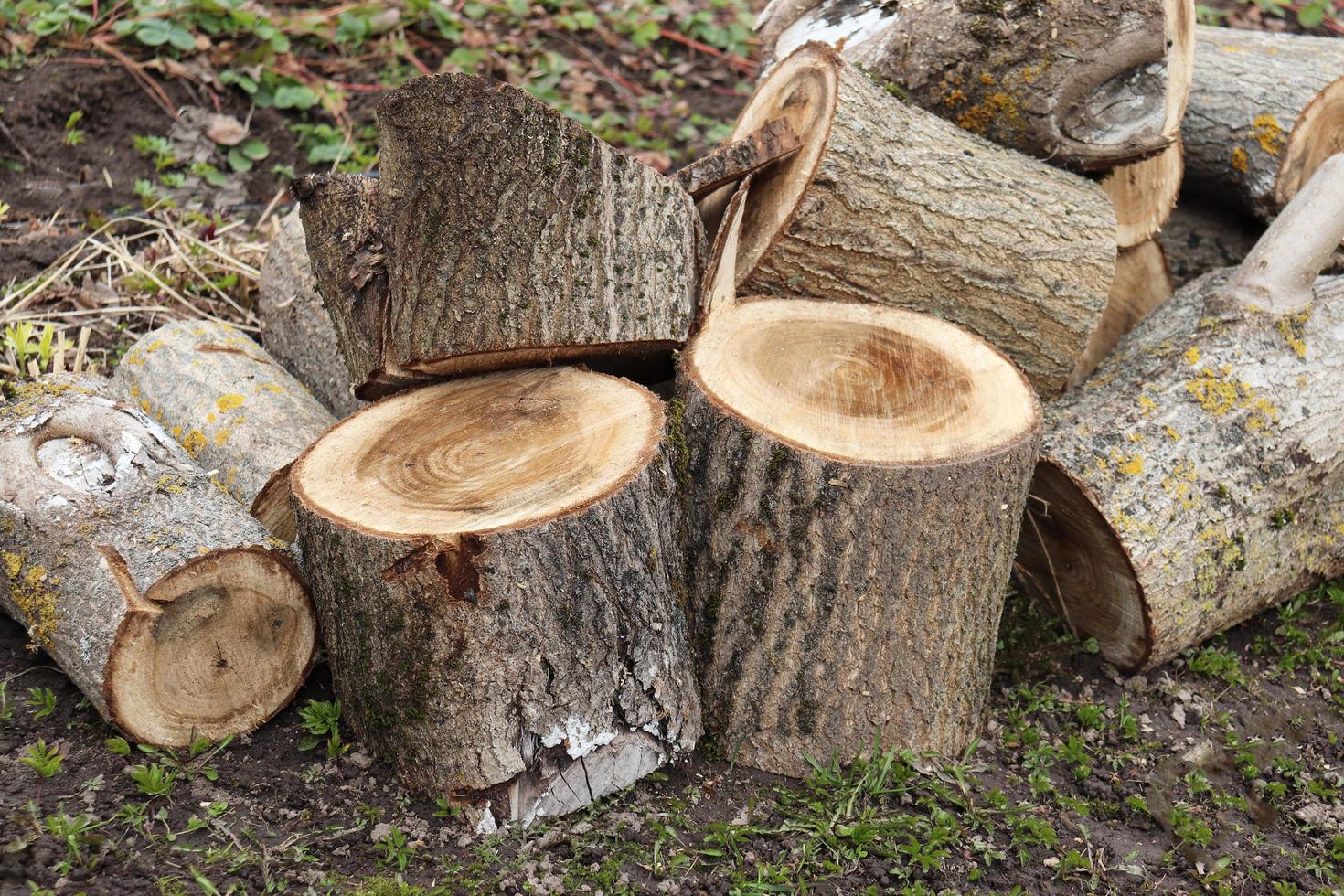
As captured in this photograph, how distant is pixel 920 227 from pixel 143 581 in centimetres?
204

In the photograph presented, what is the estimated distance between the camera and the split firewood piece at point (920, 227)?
114 inches

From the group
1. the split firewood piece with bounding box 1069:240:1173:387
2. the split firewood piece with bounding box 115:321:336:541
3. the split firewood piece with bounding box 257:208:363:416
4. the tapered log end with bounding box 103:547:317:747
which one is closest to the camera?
the tapered log end with bounding box 103:547:317:747

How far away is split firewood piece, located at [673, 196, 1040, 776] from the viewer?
2.34 m

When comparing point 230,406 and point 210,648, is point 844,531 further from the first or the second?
point 230,406

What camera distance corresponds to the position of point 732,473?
7.84 ft

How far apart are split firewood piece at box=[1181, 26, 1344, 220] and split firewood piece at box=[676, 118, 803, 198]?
1.84 m

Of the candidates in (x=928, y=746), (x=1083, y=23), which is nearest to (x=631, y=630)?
(x=928, y=746)

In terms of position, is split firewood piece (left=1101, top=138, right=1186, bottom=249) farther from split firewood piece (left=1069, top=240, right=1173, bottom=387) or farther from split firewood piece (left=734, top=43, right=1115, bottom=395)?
split firewood piece (left=734, top=43, right=1115, bottom=395)

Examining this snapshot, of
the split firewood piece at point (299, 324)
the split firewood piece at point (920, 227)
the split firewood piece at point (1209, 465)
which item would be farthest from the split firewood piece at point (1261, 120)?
the split firewood piece at point (299, 324)

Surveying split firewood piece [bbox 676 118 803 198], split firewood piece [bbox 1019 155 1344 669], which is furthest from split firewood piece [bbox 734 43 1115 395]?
split firewood piece [bbox 1019 155 1344 669]

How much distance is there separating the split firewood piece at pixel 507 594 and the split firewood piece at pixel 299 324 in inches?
34.0

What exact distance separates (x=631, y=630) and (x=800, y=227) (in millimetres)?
1161

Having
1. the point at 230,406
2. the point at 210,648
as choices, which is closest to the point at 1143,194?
the point at 230,406

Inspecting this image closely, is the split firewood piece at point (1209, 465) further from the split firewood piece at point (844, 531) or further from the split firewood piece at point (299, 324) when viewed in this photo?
the split firewood piece at point (299, 324)
